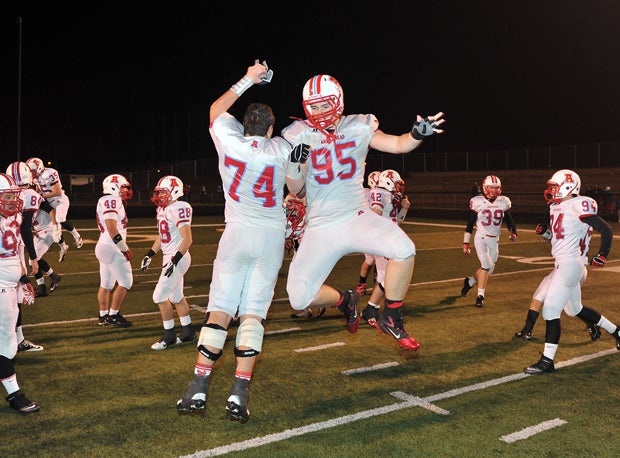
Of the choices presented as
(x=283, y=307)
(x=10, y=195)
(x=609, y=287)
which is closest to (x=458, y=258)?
(x=609, y=287)

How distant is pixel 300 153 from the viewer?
14.8 ft

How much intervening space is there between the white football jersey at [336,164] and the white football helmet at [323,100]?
0.12 meters

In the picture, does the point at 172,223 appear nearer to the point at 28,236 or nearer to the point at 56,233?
the point at 28,236

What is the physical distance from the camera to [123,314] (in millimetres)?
8922

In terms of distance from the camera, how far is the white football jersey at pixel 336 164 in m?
4.90

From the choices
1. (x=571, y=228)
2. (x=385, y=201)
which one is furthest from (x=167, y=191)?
(x=571, y=228)

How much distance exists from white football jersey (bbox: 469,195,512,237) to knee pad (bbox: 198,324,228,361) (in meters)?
6.77

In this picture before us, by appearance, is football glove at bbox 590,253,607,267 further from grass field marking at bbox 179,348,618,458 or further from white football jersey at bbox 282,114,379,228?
white football jersey at bbox 282,114,379,228

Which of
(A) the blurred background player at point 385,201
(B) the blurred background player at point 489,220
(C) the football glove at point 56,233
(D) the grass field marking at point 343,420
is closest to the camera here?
(D) the grass field marking at point 343,420

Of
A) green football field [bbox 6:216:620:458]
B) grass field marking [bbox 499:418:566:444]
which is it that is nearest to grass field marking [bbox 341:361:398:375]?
green football field [bbox 6:216:620:458]

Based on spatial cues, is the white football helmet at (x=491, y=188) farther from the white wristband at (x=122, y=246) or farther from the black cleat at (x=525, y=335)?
the white wristband at (x=122, y=246)

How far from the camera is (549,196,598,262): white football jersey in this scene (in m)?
6.57

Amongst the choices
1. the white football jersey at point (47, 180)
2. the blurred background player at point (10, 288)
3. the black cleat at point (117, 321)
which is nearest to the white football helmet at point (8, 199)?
the blurred background player at point (10, 288)

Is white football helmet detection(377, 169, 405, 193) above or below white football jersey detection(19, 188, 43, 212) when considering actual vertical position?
above
